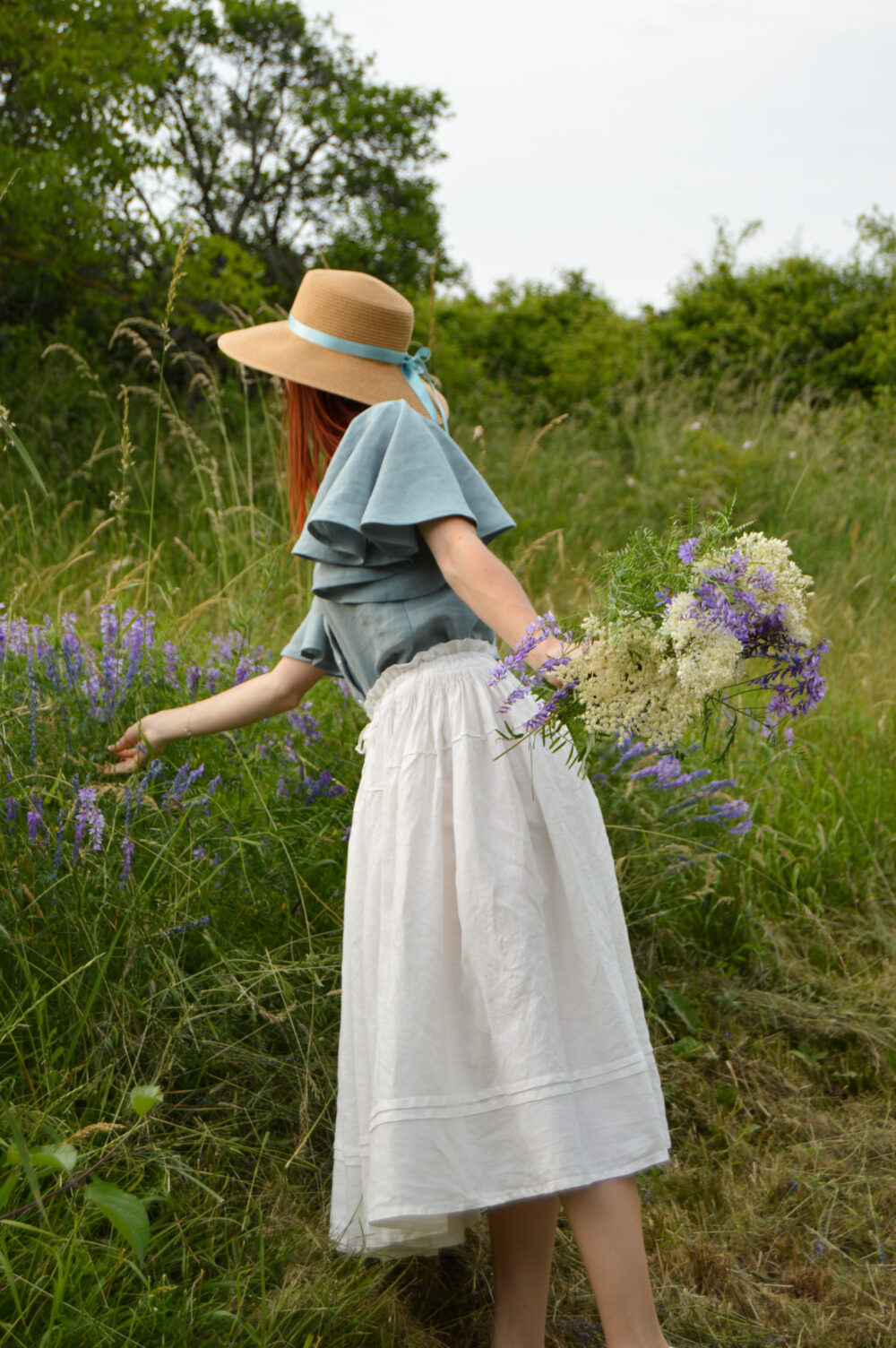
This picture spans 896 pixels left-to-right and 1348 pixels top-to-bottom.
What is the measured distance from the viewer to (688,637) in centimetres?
115

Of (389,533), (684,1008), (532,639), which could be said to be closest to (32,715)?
(389,533)

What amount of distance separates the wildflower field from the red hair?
0.89 feet

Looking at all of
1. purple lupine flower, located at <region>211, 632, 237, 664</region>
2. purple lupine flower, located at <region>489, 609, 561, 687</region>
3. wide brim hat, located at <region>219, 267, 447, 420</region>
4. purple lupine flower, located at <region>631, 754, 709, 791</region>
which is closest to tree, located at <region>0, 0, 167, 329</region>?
purple lupine flower, located at <region>211, 632, 237, 664</region>

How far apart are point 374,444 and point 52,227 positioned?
17.3 ft

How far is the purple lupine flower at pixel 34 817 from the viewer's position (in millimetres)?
1893

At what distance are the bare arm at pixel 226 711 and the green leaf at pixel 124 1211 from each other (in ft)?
3.40

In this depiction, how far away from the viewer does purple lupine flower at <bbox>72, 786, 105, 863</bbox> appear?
1.85m

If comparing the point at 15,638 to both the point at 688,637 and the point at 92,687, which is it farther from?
the point at 688,637

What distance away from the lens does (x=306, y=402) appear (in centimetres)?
196

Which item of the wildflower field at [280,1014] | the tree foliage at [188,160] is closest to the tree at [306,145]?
the tree foliage at [188,160]

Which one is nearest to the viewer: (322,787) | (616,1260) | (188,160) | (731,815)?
(616,1260)

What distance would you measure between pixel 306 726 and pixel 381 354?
993mm

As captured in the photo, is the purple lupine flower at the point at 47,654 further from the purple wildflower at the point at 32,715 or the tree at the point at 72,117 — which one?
the tree at the point at 72,117

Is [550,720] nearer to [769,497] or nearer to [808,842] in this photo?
[808,842]
